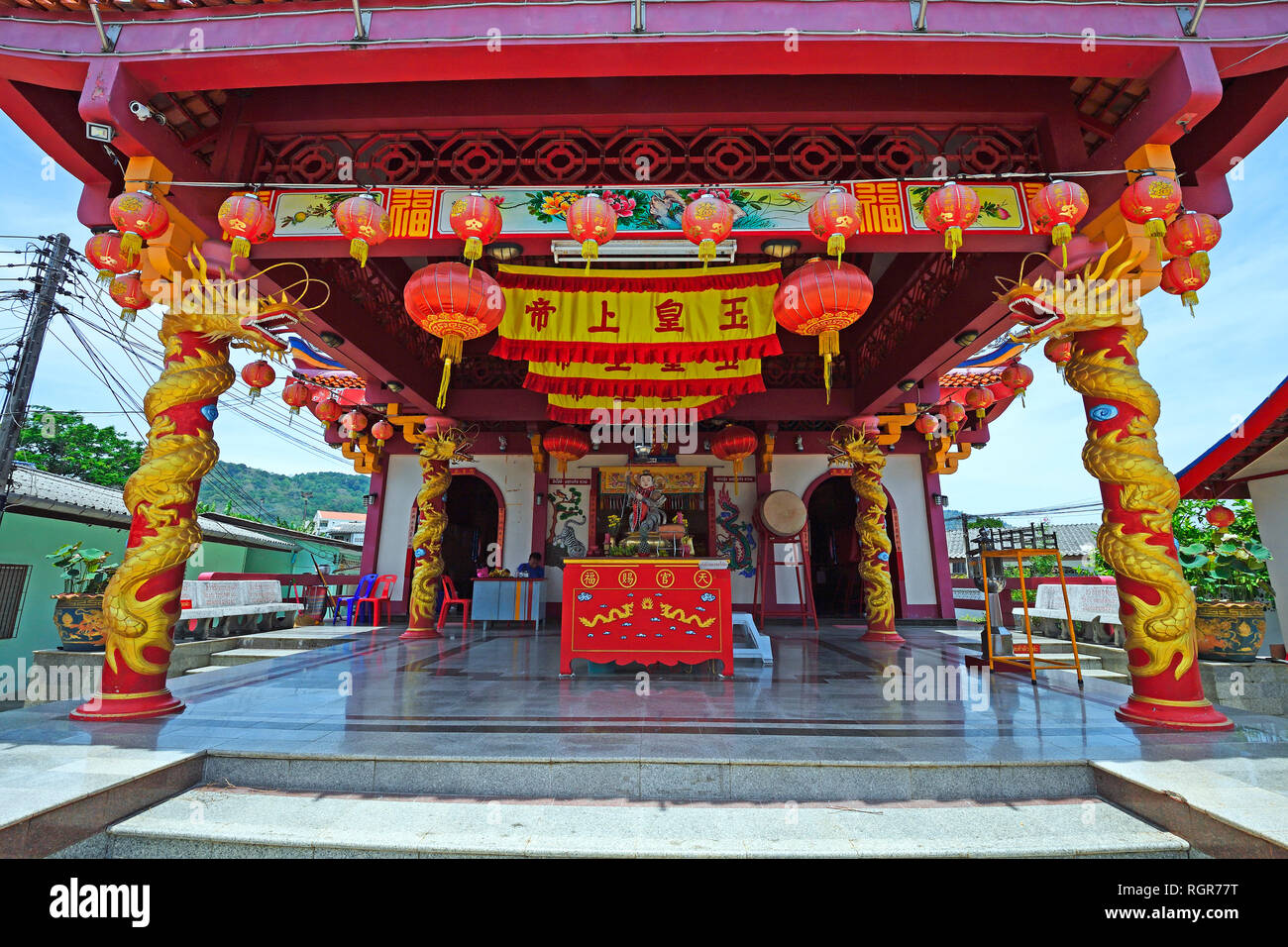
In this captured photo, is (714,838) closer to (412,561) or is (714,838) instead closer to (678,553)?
(678,553)

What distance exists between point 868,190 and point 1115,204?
5.01 feet

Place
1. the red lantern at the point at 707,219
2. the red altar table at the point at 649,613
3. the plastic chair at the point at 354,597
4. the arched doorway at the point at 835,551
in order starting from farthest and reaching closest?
the arched doorway at the point at 835,551
the plastic chair at the point at 354,597
the red altar table at the point at 649,613
the red lantern at the point at 707,219

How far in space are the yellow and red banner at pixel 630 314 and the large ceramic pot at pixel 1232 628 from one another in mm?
4378

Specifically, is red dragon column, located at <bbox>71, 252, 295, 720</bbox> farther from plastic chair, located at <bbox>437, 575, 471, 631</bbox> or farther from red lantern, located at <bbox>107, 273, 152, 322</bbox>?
plastic chair, located at <bbox>437, 575, 471, 631</bbox>

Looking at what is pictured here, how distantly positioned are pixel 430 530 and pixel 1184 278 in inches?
343

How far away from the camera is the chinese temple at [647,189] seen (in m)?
3.44

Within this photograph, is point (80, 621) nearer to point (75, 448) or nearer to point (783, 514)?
point (783, 514)

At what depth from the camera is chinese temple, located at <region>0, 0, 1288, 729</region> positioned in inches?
136

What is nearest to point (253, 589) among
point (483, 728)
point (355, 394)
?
point (355, 394)

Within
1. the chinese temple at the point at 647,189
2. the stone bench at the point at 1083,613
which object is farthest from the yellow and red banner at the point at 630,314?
the stone bench at the point at 1083,613

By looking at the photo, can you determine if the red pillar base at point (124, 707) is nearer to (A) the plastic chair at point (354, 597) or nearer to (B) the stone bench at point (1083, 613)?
(A) the plastic chair at point (354, 597)

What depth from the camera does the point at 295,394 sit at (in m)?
8.41

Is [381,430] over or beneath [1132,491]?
over

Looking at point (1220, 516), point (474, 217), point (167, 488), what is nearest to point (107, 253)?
point (167, 488)
